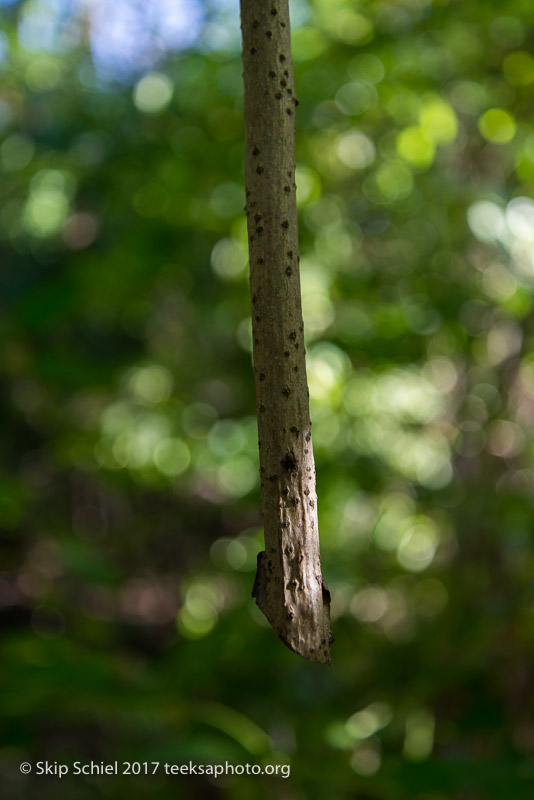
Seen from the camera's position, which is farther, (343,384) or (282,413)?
(343,384)

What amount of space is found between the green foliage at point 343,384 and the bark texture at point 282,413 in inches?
43.3

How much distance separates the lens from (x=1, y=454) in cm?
357

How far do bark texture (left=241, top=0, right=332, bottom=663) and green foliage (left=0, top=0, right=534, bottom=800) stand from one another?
1.10 meters

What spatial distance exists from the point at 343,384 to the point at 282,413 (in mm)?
1520

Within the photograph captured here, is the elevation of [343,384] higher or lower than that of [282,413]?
higher

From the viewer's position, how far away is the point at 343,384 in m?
1.94

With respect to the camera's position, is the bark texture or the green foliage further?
the green foliage

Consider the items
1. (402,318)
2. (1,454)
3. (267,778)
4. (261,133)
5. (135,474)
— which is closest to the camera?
(261,133)

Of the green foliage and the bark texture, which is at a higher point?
the green foliage

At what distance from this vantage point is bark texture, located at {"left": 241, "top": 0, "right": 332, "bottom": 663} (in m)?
0.43

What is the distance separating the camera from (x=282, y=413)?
1.43ft

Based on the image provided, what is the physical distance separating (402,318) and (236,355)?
3.03ft

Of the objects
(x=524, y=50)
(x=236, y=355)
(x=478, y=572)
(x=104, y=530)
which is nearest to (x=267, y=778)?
(x=478, y=572)

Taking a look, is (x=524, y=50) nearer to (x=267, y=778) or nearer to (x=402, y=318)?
(x=402, y=318)
